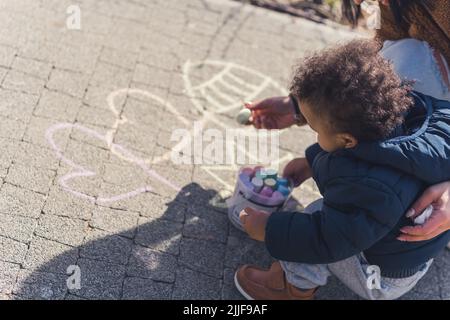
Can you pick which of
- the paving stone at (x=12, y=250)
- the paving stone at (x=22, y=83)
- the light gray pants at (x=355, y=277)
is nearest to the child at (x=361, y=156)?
the light gray pants at (x=355, y=277)

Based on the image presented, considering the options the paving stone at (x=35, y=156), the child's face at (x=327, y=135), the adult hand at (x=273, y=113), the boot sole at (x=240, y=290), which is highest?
the child's face at (x=327, y=135)

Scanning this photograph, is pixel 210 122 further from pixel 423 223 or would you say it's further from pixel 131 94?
pixel 423 223

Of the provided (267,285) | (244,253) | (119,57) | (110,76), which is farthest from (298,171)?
(119,57)

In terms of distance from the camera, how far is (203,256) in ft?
8.75

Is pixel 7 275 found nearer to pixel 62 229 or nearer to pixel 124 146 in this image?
pixel 62 229

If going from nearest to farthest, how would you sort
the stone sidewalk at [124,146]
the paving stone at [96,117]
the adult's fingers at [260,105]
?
the stone sidewalk at [124,146], the adult's fingers at [260,105], the paving stone at [96,117]

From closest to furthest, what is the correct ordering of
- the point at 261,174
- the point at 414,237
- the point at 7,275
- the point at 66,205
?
the point at 414,237
the point at 7,275
the point at 66,205
the point at 261,174

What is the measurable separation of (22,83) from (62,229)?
3.25 ft

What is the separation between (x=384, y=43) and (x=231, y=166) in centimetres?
100

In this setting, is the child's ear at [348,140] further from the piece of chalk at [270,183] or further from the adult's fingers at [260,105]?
the adult's fingers at [260,105]

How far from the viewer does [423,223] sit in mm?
2135

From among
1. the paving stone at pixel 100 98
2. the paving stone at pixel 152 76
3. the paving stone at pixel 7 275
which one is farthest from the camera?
the paving stone at pixel 152 76

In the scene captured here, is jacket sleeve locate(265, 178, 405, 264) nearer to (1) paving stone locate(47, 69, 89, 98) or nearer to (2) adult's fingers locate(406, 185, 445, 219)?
(2) adult's fingers locate(406, 185, 445, 219)

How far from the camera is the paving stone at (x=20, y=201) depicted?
2547mm
